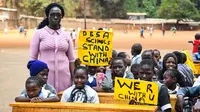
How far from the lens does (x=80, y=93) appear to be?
4496 mm

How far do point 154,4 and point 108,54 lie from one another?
7509cm

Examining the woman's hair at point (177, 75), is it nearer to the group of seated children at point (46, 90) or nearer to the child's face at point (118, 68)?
the child's face at point (118, 68)

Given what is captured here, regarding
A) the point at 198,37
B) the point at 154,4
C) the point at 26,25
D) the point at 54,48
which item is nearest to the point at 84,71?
the point at 54,48

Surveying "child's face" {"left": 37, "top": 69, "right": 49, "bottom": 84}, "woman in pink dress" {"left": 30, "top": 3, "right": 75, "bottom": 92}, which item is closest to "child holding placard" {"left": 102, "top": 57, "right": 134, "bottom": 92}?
"woman in pink dress" {"left": 30, "top": 3, "right": 75, "bottom": 92}

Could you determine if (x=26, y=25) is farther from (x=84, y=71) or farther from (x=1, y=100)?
(x=84, y=71)

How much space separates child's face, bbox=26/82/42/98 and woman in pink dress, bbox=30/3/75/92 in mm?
932

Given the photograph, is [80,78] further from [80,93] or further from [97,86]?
[97,86]

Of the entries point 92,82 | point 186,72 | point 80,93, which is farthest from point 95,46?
point 80,93

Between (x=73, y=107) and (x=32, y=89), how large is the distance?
1.85 ft

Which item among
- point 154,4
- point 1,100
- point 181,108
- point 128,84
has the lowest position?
point 1,100

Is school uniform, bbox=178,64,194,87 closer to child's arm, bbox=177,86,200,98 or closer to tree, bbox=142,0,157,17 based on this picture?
child's arm, bbox=177,86,200,98

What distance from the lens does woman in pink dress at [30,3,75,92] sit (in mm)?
5059

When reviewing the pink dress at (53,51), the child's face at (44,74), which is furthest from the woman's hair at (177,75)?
the child's face at (44,74)

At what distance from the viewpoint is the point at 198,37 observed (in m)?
11.3
